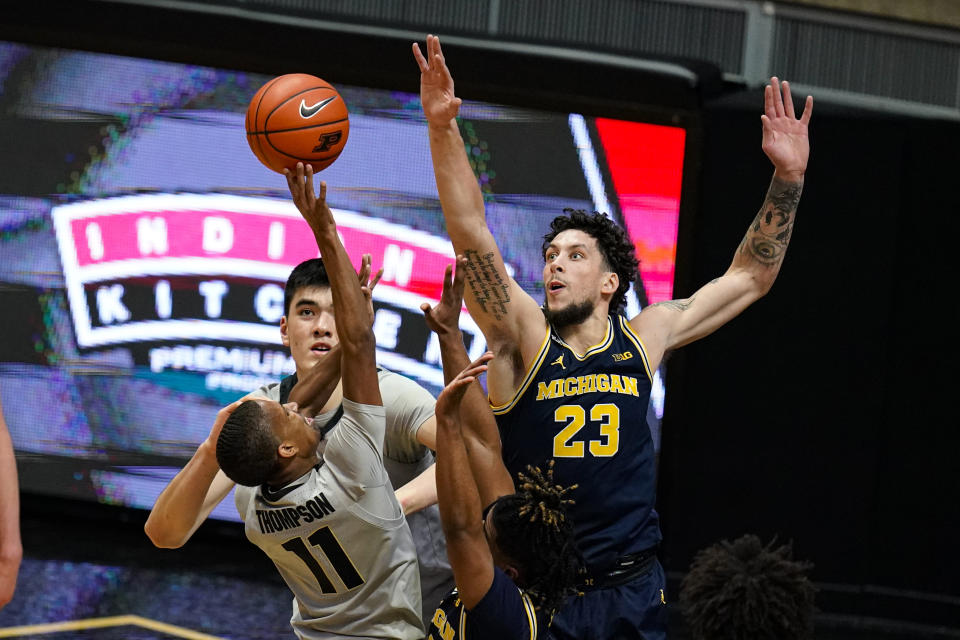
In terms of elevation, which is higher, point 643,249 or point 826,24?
point 826,24

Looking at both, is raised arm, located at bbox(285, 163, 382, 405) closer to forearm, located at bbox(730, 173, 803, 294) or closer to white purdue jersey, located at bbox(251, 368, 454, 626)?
white purdue jersey, located at bbox(251, 368, 454, 626)

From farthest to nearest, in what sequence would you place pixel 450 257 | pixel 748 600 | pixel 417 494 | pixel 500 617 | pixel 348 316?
1. pixel 450 257
2. pixel 417 494
3. pixel 348 316
4. pixel 500 617
5. pixel 748 600

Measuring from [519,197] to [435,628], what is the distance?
3664mm

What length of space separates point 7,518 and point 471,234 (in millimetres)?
1785

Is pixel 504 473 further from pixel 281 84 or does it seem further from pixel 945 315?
pixel 945 315

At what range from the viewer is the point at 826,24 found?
7.81 m

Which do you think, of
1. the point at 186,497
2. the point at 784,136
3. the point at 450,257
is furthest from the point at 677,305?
the point at 450,257

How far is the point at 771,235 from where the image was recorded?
4.31 m

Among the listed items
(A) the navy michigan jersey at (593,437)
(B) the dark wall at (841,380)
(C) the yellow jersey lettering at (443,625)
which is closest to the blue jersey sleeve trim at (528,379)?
(A) the navy michigan jersey at (593,437)

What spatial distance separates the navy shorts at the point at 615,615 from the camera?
3562 millimetres

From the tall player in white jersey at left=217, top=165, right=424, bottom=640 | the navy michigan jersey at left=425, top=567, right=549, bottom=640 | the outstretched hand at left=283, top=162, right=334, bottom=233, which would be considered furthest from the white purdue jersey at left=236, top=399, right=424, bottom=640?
the outstretched hand at left=283, top=162, right=334, bottom=233

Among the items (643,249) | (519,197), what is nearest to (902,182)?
(643,249)

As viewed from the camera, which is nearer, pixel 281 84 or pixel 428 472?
pixel 428 472

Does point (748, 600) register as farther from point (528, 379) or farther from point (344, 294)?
point (528, 379)
